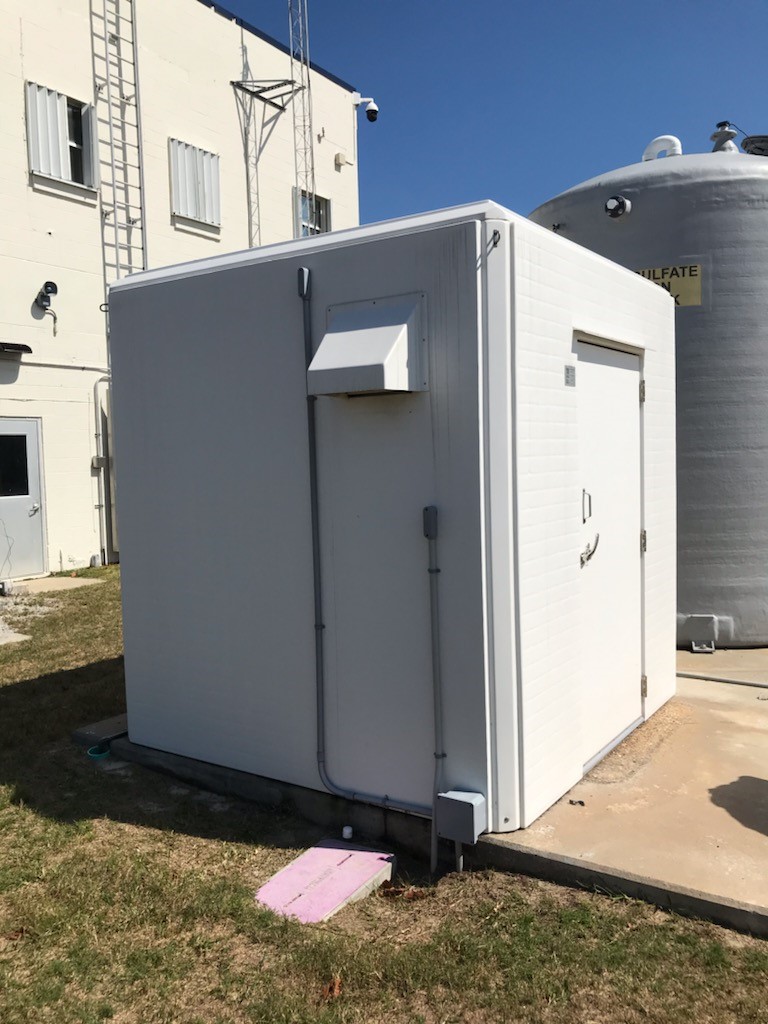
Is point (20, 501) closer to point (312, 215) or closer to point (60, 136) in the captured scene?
point (60, 136)

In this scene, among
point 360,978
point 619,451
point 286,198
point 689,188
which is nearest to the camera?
point 360,978

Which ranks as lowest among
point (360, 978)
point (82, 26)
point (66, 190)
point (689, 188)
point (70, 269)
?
point (360, 978)

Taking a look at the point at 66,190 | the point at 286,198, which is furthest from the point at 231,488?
the point at 286,198

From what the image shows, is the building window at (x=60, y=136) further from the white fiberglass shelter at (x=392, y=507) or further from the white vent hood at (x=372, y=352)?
the white vent hood at (x=372, y=352)

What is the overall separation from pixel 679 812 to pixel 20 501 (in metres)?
10.7

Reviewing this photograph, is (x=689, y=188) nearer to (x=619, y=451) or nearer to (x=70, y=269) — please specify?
(x=619, y=451)

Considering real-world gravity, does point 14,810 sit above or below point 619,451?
below

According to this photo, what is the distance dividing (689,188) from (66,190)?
31.3 ft

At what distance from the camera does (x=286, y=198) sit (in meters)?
17.4

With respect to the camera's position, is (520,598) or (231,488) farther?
(231,488)

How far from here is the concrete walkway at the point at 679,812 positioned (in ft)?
11.7

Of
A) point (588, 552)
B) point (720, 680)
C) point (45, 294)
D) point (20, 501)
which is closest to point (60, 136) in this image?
point (45, 294)

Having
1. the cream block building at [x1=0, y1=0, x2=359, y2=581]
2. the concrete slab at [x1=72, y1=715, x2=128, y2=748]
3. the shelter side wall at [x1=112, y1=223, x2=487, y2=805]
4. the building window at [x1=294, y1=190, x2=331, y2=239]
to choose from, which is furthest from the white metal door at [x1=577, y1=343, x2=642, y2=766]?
the building window at [x1=294, y1=190, x2=331, y2=239]

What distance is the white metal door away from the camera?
4.59 metres
